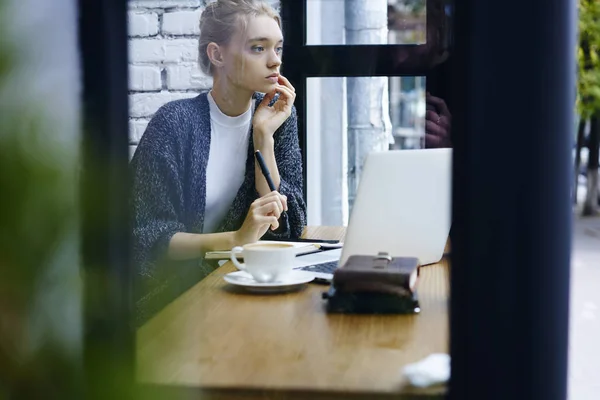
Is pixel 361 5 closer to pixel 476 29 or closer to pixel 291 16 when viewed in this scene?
pixel 291 16

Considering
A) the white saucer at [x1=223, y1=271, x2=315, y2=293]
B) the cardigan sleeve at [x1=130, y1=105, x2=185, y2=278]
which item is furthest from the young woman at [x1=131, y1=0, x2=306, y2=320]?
the white saucer at [x1=223, y1=271, x2=315, y2=293]

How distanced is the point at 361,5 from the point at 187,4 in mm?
701

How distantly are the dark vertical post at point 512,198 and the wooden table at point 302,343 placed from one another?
0.20 metres

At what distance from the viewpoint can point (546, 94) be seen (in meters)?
0.27

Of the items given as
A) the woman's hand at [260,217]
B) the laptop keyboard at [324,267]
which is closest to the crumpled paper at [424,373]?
the laptop keyboard at [324,267]

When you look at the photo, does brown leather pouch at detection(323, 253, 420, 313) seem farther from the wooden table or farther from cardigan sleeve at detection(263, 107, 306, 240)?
cardigan sleeve at detection(263, 107, 306, 240)

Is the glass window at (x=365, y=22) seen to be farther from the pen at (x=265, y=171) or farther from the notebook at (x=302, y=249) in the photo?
the notebook at (x=302, y=249)

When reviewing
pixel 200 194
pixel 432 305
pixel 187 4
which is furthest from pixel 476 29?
pixel 187 4

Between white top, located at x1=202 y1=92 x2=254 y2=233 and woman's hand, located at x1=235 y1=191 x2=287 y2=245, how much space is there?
1.44 feet

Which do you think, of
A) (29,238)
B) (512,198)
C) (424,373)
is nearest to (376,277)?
(424,373)

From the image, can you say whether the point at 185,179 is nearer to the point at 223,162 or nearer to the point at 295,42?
the point at 223,162

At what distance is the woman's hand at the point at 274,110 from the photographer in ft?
7.00

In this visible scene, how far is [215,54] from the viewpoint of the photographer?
2.29 m

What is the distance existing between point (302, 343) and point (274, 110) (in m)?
1.35
